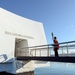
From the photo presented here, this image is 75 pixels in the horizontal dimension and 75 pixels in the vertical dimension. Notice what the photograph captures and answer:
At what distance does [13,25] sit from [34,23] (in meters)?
4.04

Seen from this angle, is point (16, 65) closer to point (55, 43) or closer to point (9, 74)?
point (9, 74)

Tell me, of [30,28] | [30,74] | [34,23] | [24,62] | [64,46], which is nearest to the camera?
[64,46]

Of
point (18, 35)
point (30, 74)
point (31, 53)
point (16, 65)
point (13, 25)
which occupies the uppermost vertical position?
point (13, 25)

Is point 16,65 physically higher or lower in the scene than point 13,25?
lower

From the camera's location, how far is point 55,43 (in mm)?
10656

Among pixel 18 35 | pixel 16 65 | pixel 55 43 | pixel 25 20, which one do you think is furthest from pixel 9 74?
pixel 25 20

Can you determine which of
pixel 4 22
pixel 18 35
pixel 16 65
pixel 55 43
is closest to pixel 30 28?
pixel 18 35

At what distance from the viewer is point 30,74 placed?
15.5 meters

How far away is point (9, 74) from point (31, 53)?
9.52ft

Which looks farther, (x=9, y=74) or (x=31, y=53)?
(x=31, y=53)

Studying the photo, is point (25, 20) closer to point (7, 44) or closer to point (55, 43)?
point (7, 44)

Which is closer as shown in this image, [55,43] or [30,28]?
[55,43]

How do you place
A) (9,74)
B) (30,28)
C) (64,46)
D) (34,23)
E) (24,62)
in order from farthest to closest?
(34,23) < (30,28) < (24,62) < (9,74) < (64,46)

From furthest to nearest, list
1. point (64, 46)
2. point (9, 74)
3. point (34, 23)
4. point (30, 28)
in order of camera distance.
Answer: point (34, 23) < point (30, 28) < point (9, 74) < point (64, 46)
